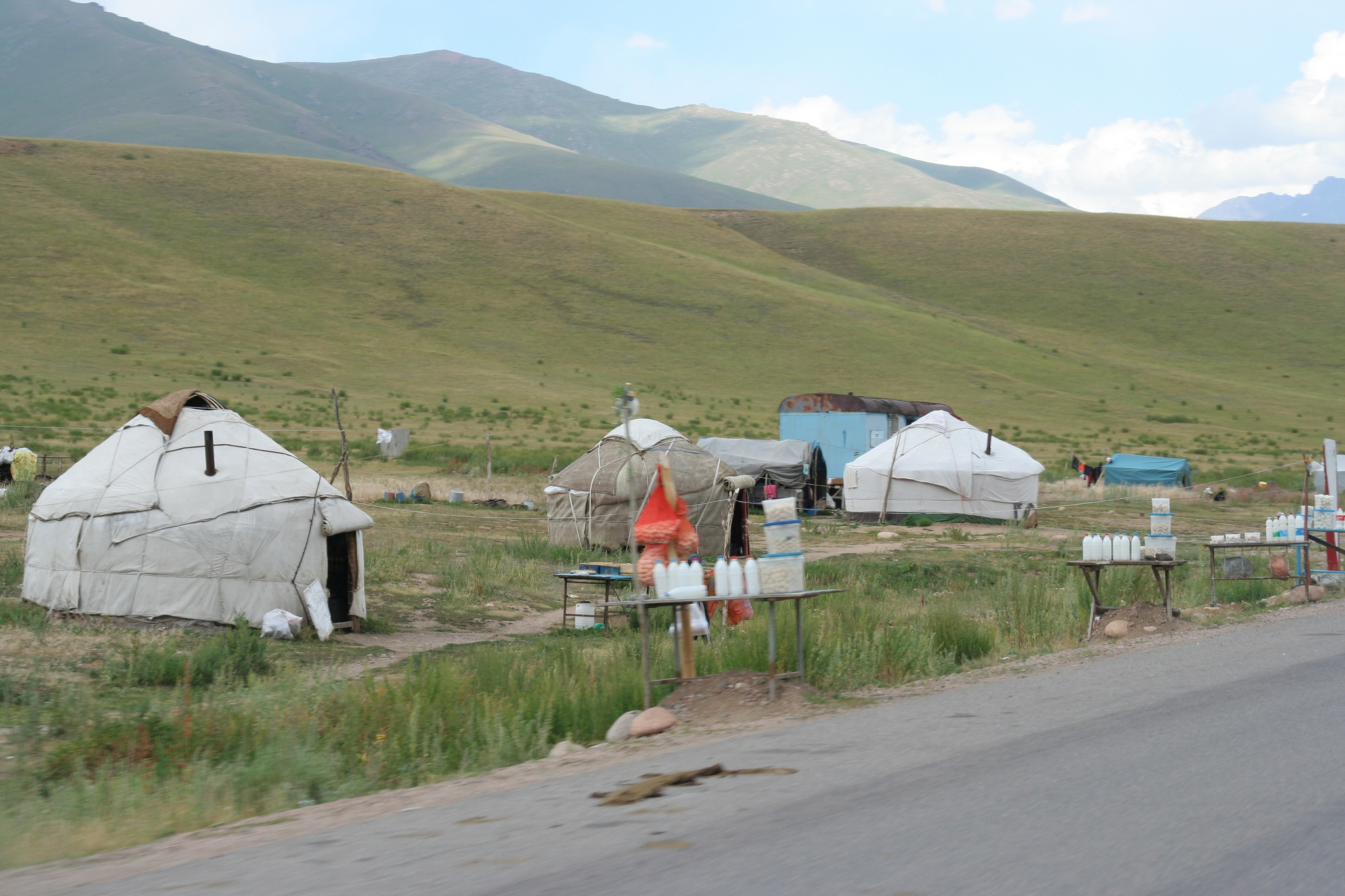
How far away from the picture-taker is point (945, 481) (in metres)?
29.6

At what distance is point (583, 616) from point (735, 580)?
627cm

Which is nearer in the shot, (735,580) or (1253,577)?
(735,580)

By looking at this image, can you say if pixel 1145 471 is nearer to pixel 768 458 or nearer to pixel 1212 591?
pixel 768 458

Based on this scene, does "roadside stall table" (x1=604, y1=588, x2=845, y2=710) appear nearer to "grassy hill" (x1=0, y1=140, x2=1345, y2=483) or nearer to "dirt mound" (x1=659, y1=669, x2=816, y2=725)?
"dirt mound" (x1=659, y1=669, x2=816, y2=725)

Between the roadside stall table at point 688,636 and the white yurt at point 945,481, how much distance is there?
20936mm

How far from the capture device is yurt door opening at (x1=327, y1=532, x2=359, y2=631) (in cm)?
1442

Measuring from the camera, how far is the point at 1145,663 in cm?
970

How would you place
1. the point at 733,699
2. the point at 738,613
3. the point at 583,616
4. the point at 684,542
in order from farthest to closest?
1. the point at 583,616
2. the point at 738,613
3. the point at 684,542
4. the point at 733,699

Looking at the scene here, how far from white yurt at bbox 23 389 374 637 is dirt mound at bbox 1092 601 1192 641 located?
8289 millimetres

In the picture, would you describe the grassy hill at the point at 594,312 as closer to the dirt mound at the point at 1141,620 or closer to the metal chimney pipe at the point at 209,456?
the metal chimney pipe at the point at 209,456

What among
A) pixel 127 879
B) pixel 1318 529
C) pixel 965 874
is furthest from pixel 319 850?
pixel 1318 529

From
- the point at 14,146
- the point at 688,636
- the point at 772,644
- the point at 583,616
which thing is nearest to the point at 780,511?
the point at 772,644

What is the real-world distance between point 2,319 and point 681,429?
1273 inches

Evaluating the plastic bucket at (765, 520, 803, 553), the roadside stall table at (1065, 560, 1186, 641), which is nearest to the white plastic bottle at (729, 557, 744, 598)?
the plastic bucket at (765, 520, 803, 553)
